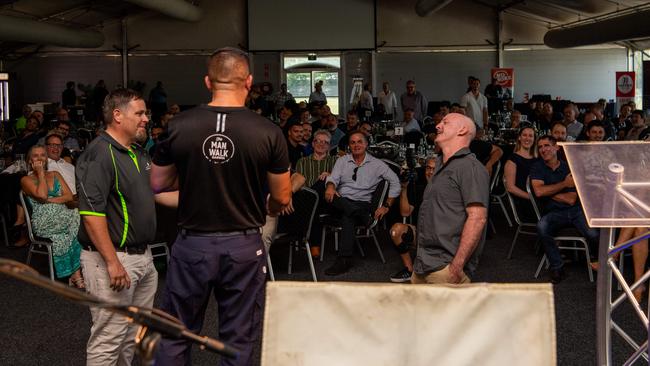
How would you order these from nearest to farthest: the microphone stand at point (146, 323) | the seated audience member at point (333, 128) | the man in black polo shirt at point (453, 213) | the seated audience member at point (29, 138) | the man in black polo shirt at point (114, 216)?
the microphone stand at point (146, 323)
the man in black polo shirt at point (114, 216)
the man in black polo shirt at point (453, 213)
the seated audience member at point (29, 138)
the seated audience member at point (333, 128)

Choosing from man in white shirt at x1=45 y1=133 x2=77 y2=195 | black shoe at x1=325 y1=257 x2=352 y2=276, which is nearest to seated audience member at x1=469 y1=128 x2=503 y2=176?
black shoe at x1=325 y1=257 x2=352 y2=276

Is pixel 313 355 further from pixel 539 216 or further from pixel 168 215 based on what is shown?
pixel 539 216

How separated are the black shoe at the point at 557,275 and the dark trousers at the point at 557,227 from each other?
0.08ft

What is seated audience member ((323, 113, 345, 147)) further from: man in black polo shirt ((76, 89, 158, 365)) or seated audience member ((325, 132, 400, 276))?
man in black polo shirt ((76, 89, 158, 365))

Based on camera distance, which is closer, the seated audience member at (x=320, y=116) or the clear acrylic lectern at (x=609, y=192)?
the clear acrylic lectern at (x=609, y=192)

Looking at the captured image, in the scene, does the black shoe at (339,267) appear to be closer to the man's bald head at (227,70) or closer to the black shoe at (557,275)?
the black shoe at (557,275)

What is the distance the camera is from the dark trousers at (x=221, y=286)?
245 cm

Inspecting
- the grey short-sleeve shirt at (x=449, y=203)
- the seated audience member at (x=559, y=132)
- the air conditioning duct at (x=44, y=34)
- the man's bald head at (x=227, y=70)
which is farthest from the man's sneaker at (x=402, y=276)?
the air conditioning duct at (x=44, y=34)

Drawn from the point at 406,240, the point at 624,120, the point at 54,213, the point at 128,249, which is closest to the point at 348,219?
the point at 406,240

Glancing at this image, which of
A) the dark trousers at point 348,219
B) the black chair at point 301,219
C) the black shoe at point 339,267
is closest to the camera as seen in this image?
the black chair at point 301,219

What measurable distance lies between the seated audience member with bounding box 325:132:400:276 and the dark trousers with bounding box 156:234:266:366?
10.6 feet

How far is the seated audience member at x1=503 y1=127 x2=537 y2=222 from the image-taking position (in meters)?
5.88

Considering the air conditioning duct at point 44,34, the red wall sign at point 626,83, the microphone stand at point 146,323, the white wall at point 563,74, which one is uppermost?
the air conditioning duct at point 44,34

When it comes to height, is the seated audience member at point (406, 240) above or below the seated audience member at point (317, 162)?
below
